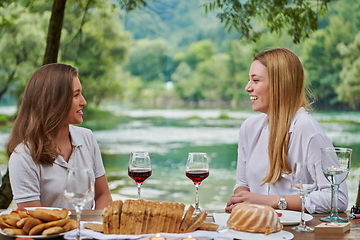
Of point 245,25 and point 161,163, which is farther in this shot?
point 161,163

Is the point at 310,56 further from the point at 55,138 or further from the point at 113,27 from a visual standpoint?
the point at 55,138

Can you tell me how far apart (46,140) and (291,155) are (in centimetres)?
114

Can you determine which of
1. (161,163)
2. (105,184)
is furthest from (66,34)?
(105,184)

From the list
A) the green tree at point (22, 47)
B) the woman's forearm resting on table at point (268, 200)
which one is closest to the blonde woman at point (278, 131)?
the woman's forearm resting on table at point (268, 200)

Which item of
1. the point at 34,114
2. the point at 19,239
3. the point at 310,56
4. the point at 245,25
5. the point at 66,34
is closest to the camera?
the point at 19,239

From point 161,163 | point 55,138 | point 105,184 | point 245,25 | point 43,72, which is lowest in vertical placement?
point 161,163

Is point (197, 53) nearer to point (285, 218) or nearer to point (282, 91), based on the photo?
point (282, 91)

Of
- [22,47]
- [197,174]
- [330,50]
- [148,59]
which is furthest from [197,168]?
[148,59]

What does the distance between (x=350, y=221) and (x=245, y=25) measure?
3091 millimetres

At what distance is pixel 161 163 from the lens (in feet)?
50.9

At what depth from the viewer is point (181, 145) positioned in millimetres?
17188

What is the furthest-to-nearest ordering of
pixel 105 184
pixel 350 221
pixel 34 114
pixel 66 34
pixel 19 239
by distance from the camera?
pixel 66 34 → pixel 105 184 → pixel 34 114 → pixel 350 221 → pixel 19 239

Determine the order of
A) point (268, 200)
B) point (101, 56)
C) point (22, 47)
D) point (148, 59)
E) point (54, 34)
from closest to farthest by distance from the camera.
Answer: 1. point (268, 200)
2. point (54, 34)
3. point (22, 47)
4. point (101, 56)
5. point (148, 59)

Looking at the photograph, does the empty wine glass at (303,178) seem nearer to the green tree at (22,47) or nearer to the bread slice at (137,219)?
the bread slice at (137,219)
